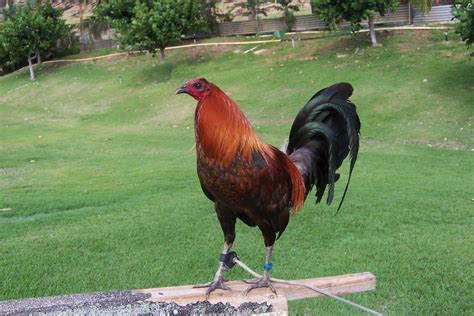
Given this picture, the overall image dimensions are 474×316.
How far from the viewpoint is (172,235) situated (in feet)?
20.5

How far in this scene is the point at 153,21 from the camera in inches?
860

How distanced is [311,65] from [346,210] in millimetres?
13394

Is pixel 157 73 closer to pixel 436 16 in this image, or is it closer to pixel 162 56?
pixel 162 56

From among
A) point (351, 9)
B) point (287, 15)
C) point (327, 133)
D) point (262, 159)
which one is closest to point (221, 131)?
point (262, 159)

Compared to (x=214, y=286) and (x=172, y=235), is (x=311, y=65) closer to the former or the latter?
(x=172, y=235)

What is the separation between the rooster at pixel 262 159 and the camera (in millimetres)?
2742

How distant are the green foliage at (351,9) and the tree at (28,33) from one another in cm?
1625

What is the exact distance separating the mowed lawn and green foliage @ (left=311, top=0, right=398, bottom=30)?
5.21 feet

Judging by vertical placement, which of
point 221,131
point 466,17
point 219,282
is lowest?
point 219,282

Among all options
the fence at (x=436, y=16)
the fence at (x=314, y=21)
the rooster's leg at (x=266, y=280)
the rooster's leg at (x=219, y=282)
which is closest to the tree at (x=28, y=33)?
the fence at (x=314, y=21)

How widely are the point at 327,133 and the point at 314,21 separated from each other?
2386 centimetres

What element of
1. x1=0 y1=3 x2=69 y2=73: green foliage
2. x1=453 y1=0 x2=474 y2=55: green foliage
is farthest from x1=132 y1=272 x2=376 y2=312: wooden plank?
x1=0 y1=3 x2=69 y2=73: green foliage

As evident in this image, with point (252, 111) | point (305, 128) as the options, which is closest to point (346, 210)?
point (305, 128)

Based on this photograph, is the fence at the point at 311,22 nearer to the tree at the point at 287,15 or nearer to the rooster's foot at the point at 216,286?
the tree at the point at 287,15
